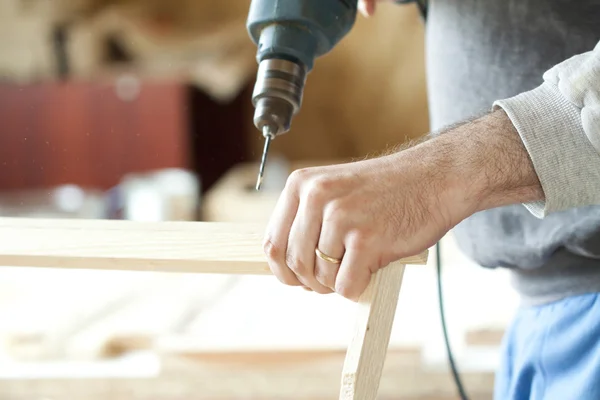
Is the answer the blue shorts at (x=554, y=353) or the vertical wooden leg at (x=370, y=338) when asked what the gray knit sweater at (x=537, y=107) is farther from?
the vertical wooden leg at (x=370, y=338)

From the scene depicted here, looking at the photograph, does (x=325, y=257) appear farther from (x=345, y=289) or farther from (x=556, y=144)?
(x=556, y=144)

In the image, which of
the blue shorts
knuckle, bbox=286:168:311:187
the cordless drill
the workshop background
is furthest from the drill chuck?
the workshop background

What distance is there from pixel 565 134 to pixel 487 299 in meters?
0.88

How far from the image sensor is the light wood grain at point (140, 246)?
552 millimetres

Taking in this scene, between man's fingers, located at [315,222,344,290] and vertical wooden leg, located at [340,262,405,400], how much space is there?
25 millimetres

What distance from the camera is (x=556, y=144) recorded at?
494 millimetres

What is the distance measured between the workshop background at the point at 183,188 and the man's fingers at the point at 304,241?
0.64 m

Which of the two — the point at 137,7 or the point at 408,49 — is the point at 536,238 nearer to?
the point at 408,49

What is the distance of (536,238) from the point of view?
2.24 feet

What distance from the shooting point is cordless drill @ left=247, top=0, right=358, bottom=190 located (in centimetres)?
61

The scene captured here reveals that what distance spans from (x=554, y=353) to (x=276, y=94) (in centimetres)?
34

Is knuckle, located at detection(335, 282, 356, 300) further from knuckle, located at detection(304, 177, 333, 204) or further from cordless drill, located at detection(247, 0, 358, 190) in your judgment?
cordless drill, located at detection(247, 0, 358, 190)

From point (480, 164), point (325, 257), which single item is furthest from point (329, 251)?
point (480, 164)

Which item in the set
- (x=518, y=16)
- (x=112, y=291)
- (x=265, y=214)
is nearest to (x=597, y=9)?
(x=518, y=16)
